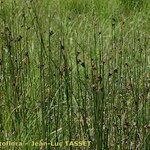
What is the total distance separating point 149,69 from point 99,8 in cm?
154

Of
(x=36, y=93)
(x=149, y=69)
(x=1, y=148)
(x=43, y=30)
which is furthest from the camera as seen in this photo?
(x=43, y=30)

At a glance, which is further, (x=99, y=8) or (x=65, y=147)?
(x=99, y=8)

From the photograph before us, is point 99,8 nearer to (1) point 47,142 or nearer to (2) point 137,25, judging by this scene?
(2) point 137,25

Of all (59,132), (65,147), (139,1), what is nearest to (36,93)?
(59,132)

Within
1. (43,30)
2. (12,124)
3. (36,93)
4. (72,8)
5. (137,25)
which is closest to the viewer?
(12,124)

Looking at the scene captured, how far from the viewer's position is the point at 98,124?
8.24 feet

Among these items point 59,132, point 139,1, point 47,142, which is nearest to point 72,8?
point 139,1

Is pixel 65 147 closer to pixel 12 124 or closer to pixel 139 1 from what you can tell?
pixel 12 124

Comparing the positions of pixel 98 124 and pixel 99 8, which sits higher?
pixel 99 8

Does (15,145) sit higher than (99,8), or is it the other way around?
(99,8)

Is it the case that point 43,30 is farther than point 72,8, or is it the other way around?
point 72,8

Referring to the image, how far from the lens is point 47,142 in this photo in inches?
96.3

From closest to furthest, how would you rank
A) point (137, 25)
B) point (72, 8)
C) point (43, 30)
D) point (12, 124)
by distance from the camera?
1. point (12, 124)
2. point (43, 30)
3. point (137, 25)
4. point (72, 8)

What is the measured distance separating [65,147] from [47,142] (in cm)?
13
